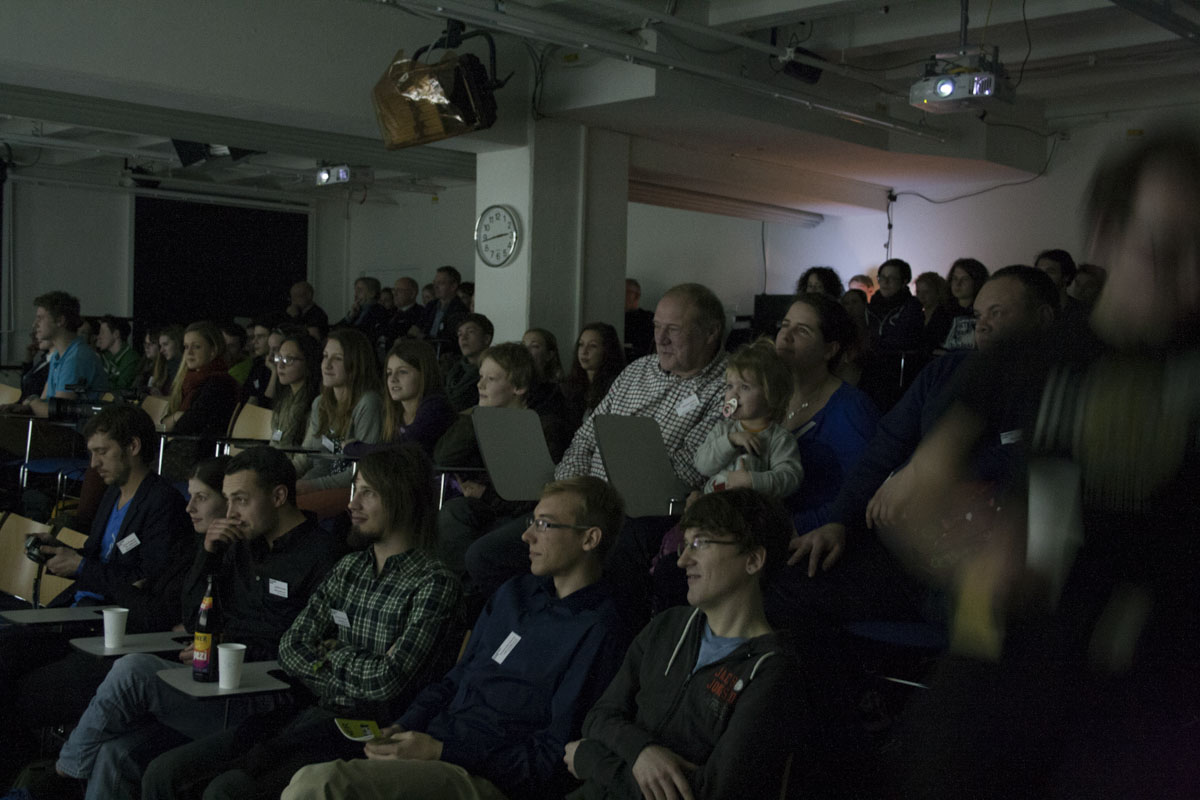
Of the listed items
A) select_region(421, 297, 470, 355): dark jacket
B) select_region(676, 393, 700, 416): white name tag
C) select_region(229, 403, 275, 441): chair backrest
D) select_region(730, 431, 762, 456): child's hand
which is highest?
select_region(421, 297, 470, 355): dark jacket

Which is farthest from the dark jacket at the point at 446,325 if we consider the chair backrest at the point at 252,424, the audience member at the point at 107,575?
the audience member at the point at 107,575

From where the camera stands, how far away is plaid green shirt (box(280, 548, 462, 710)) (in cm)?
257

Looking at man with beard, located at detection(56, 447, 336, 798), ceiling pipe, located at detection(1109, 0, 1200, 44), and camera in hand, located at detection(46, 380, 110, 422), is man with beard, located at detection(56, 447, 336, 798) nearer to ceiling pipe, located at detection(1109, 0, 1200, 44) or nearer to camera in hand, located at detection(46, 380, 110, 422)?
camera in hand, located at detection(46, 380, 110, 422)

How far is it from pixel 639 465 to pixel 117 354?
7.66 metres

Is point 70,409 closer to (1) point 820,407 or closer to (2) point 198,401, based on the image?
(2) point 198,401

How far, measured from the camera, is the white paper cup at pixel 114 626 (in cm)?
283

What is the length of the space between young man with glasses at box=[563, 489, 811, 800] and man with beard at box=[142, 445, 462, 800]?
1.98 feet

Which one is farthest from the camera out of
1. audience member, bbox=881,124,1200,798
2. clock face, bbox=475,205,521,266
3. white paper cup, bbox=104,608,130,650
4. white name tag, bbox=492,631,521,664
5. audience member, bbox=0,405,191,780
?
clock face, bbox=475,205,521,266

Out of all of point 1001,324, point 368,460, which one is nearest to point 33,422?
point 368,460

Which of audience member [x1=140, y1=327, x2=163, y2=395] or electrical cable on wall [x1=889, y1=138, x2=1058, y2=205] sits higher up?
electrical cable on wall [x1=889, y1=138, x2=1058, y2=205]

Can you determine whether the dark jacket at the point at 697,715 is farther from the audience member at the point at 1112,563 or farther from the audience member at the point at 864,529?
the audience member at the point at 1112,563

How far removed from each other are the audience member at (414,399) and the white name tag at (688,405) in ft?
4.10

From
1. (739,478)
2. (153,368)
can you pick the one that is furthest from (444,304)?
(739,478)

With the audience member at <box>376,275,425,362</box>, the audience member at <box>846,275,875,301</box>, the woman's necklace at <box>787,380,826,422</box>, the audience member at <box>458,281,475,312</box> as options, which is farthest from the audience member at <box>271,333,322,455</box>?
the audience member at <box>846,275,875,301</box>
